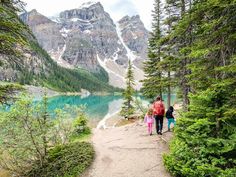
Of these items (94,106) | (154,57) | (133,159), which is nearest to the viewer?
(133,159)

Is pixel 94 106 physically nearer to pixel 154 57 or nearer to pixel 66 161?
pixel 154 57

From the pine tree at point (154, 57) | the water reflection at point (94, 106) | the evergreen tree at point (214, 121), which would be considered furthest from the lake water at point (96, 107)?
the evergreen tree at point (214, 121)

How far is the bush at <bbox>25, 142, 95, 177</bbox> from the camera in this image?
1434 centimetres

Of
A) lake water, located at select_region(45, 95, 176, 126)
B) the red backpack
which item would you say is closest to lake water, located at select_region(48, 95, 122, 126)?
lake water, located at select_region(45, 95, 176, 126)

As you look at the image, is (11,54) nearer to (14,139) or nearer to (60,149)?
(14,139)

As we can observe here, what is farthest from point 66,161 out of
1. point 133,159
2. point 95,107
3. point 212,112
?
point 95,107

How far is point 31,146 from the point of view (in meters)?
16.0

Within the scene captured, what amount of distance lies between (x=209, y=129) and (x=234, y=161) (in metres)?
1.44

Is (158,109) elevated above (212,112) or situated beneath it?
situated beneath

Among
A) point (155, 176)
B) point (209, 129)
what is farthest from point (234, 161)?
point (155, 176)

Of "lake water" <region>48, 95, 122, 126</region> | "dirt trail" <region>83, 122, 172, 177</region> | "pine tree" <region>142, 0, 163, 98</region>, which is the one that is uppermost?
"pine tree" <region>142, 0, 163, 98</region>

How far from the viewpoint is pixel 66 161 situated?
15.6m

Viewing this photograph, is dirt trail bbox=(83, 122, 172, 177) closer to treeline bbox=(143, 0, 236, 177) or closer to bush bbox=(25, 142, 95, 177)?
bush bbox=(25, 142, 95, 177)

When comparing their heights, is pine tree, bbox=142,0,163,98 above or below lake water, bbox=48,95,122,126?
above
